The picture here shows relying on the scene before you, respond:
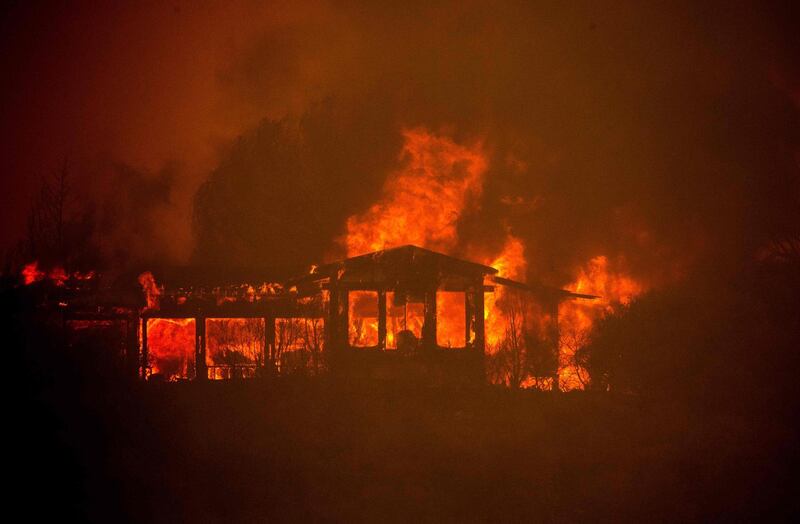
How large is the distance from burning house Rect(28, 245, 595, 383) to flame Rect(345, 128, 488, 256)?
429cm

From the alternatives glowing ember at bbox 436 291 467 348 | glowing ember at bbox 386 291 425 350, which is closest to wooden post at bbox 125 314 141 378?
glowing ember at bbox 386 291 425 350

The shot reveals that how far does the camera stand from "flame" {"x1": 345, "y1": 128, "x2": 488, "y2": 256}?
3030 cm

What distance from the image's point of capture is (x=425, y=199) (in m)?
32.2

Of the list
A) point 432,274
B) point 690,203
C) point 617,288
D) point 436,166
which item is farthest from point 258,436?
point 690,203

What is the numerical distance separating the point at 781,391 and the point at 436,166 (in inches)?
840

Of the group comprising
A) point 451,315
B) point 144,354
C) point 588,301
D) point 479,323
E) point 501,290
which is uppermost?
point 501,290

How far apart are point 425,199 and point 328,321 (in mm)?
11371

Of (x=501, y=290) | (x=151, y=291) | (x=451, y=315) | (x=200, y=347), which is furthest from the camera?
(x=451, y=315)

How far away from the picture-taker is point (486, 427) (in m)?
14.7

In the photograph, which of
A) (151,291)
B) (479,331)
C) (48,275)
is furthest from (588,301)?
(48,275)

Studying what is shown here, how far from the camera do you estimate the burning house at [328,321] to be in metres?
21.3

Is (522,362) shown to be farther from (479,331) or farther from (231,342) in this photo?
(231,342)

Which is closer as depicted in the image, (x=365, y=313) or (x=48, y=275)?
(x=365, y=313)

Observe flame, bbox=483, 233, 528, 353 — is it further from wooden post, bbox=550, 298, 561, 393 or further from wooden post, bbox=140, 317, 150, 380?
wooden post, bbox=140, 317, 150, 380
